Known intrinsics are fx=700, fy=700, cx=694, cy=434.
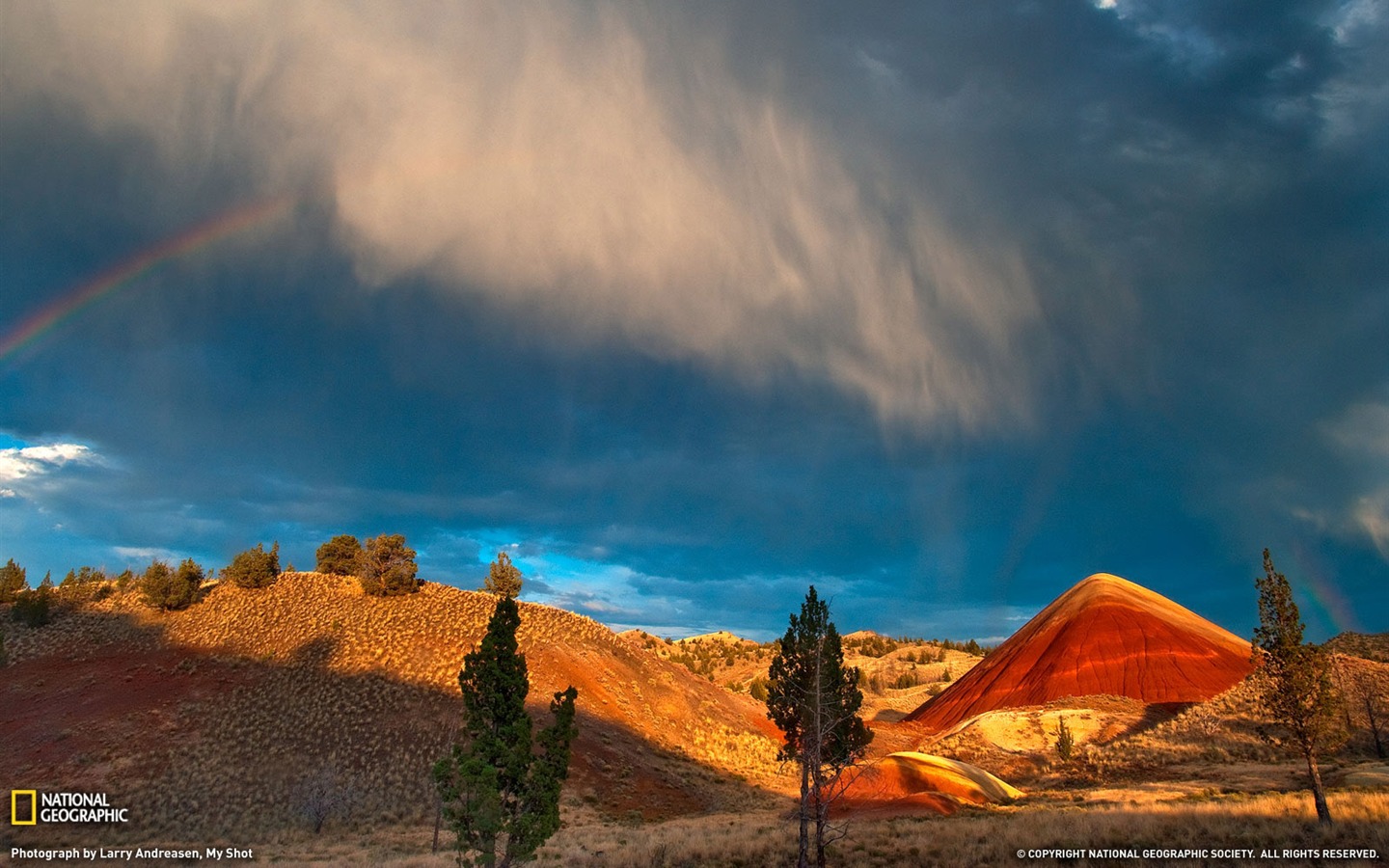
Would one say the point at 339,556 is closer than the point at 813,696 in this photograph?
No

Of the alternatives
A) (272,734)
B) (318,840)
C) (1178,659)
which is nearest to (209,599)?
(272,734)

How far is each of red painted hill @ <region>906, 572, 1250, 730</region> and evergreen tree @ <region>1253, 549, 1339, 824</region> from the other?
5462 centimetres

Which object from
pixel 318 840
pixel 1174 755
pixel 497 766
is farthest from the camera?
pixel 1174 755

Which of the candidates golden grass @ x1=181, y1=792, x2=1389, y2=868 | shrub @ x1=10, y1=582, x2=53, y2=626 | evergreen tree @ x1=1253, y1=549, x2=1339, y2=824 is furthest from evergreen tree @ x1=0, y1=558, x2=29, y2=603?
evergreen tree @ x1=1253, y1=549, x2=1339, y2=824

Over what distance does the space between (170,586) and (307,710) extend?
1056 inches

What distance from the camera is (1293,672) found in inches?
1271

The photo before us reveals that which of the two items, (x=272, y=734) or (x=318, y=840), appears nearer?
(x=318, y=840)

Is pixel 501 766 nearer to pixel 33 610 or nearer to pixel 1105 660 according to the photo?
pixel 33 610

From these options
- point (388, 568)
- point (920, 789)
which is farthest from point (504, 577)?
point (920, 789)

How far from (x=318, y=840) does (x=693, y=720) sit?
3826 cm

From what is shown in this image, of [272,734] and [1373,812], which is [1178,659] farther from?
[272,734]

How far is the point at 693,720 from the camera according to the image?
72250 mm

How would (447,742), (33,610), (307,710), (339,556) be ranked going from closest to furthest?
(447,742) → (307,710) → (33,610) → (339,556)

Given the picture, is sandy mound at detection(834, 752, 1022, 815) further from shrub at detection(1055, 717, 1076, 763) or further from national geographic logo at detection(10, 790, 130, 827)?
national geographic logo at detection(10, 790, 130, 827)
